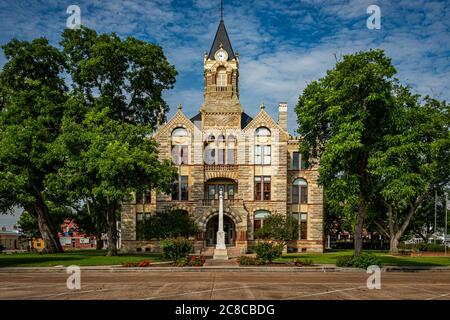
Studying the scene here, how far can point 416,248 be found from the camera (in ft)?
168

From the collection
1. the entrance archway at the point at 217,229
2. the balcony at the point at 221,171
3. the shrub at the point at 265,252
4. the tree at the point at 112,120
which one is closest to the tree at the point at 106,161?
the tree at the point at 112,120

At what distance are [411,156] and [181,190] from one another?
89.0ft

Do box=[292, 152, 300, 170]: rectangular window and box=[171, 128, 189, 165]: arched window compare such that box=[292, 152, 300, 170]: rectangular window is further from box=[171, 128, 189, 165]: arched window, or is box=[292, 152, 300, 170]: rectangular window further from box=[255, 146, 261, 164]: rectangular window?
box=[171, 128, 189, 165]: arched window

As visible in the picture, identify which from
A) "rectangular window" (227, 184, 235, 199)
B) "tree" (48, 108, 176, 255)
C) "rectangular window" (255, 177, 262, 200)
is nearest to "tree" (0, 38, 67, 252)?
"tree" (48, 108, 176, 255)

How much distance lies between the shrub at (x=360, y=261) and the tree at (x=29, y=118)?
2364 centimetres

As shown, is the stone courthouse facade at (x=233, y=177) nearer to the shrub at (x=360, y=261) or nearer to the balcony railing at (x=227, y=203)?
the balcony railing at (x=227, y=203)

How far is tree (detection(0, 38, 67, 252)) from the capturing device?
3859 centimetres

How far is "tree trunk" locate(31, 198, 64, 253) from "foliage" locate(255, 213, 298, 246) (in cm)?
1991

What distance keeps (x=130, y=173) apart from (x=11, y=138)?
33.1ft

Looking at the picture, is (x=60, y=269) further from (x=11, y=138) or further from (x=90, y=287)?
(x=11, y=138)

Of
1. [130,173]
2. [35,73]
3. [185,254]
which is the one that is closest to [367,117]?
[185,254]

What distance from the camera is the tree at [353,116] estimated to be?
101 ft

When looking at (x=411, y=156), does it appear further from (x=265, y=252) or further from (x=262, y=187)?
(x=262, y=187)

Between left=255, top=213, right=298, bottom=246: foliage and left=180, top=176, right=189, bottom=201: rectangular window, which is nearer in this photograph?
left=255, top=213, right=298, bottom=246: foliage
